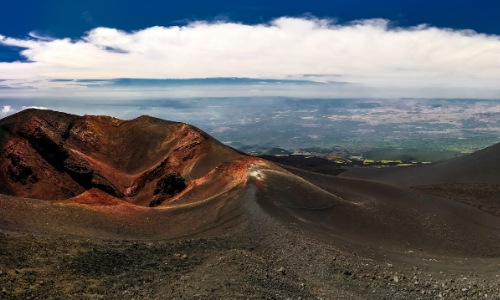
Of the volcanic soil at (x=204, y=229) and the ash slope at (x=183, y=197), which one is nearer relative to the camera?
the volcanic soil at (x=204, y=229)

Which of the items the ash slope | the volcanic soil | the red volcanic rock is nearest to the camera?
the volcanic soil

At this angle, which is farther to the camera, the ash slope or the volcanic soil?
the ash slope

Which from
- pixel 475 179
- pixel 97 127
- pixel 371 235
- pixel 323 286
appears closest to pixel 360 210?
pixel 371 235

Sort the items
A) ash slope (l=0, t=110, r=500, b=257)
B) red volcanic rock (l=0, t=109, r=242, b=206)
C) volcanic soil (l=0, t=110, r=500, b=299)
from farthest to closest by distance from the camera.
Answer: red volcanic rock (l=0, t=109, r=242, b=206)
ash slope (l=0, t=110, r=500, b=257)
volcanic soil (l=0, t=110, r=500, b=299)

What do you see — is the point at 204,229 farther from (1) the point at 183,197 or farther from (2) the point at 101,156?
(2) the point at 101,156
